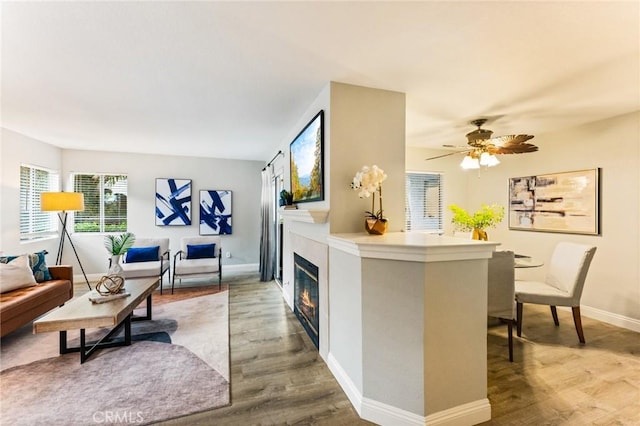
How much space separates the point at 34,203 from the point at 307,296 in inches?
189

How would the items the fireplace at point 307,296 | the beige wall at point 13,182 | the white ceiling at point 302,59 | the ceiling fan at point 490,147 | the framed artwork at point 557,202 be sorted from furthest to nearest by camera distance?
the beige wall at point 13,182 < the framed artwork at point 557,202 < the ceiling fan at point 490,147 < the fireplace at point 307,296 < the white ceiling at point 302,59

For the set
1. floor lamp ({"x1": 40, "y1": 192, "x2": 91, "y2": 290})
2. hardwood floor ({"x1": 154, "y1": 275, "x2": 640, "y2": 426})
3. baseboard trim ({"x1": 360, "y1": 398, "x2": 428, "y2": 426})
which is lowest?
hardwood floor ({"x1": 154, "y1": 275, "x2": 640, "y2": 426})

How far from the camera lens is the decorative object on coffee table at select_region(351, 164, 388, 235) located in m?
2.11

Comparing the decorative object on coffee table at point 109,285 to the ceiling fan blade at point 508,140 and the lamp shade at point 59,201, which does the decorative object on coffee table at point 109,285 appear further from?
the ceiling fan blade at point 508,140

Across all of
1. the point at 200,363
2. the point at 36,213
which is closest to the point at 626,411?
the point at 200,363

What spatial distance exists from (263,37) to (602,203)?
14.4ft

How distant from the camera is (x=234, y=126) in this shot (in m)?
3.62

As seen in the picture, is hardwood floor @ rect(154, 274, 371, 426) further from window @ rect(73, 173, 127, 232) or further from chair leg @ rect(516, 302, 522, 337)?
window @ rect(73, 173, 127, 232)

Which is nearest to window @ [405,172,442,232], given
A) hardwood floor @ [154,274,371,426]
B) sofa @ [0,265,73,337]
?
hardwood floor @ [154,274,371,426]

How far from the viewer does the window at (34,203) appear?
13.6 ft

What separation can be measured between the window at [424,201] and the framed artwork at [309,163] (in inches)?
95.6

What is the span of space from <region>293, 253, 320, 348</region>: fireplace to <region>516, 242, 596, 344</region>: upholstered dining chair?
2.14 metres

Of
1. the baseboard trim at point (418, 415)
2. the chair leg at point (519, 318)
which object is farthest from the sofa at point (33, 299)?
the chair leg at point (519, 318)

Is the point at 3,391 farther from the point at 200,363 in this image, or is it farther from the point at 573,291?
the point at 573,291
